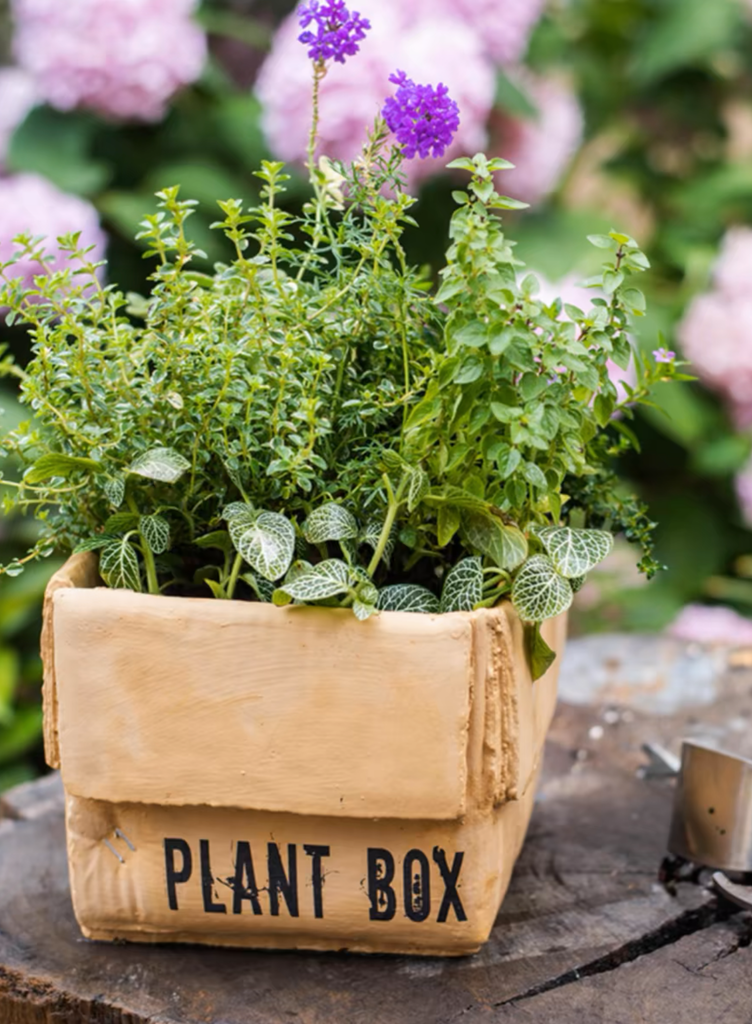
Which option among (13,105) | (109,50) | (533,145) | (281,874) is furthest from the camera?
(533,145)

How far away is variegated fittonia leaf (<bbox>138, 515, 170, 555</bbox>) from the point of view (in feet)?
3.07

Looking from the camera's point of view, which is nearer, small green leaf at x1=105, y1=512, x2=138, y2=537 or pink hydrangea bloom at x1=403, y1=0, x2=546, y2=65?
small green leaf at x1=105, y1=512, x2=138, y2=537

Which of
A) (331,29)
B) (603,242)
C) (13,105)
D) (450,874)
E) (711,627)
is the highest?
(13,105)

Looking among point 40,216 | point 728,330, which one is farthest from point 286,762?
point 728,330

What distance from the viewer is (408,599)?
942mm

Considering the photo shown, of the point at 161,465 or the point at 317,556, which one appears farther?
the point at 317,556

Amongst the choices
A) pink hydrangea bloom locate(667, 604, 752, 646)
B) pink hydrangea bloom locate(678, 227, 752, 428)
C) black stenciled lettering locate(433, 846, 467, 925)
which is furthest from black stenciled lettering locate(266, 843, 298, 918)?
Result: pink hydrangea bloom locate(678, 227, 752, 428)

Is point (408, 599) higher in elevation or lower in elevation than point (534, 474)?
lower

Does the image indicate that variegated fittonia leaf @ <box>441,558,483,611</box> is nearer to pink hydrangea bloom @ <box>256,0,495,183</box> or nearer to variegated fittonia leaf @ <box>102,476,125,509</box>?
variegated fittonia leaf @ <box>102,476,125,509</box>

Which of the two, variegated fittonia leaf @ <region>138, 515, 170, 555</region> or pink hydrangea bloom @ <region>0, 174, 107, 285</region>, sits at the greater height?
pink hydrangea bloom @ <region>0, 174, 107, 285</region>

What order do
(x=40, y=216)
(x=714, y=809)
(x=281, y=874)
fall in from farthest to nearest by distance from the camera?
(x=40, y=216), (x=714, y=809), (x=281, y=874)

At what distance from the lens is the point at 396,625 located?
879 mm

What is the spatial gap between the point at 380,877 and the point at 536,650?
221mm

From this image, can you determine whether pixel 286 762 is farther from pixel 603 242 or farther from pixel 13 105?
pixel 13 105
